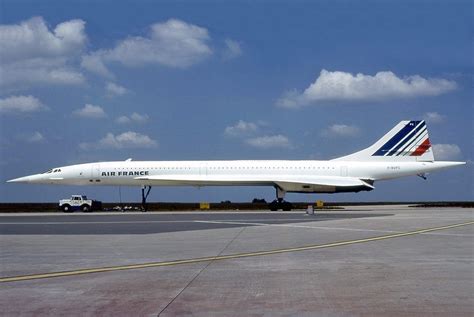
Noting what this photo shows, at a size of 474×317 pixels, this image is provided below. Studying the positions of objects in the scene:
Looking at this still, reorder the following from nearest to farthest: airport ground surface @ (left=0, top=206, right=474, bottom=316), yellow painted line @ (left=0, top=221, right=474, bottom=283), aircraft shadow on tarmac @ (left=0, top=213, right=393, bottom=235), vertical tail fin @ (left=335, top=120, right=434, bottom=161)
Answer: airport ground surface @ (left=0, top=206, right=474, bottom=316), yellow painted line @ (left=0, top=221, right=474, bottom=283), aircraft shadow on tarmac @ (left=0, top=213, right=393, bottom=235), vertical tail fin @ (left=335, top=120, right=434, bottom=161)

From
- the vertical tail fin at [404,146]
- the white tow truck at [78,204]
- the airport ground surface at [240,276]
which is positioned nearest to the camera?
the airport ground surface at [240,276]

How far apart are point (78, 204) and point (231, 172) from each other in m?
12.9

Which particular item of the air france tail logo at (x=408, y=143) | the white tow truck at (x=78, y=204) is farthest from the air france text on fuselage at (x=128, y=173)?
the air france tail logo at (x=408, y=143)

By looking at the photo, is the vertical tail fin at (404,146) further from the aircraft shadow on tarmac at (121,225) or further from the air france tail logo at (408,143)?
the aircraft shadow on tarmac at (121,225)

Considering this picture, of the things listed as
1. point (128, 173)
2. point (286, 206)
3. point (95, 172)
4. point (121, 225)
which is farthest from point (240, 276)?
point (95, 172)

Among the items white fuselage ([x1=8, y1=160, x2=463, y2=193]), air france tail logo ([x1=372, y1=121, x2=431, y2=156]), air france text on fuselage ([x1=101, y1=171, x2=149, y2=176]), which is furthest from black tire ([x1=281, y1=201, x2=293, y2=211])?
air france text on fuselage ([x1=101, y1=171, x2=149, y2=176])

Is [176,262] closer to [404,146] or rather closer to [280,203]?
[280,203]

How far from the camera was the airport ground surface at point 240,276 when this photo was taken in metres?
7.95

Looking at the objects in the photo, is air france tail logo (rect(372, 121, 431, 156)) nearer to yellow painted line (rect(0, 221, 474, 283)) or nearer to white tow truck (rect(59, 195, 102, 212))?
white tow truck (rect(59, 195, 102, 212))

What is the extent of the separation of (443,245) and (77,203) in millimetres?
39048

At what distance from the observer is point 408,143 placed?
52375 millimetres

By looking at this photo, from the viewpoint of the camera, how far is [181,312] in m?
7.58

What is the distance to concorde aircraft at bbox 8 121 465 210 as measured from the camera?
50.5 metres

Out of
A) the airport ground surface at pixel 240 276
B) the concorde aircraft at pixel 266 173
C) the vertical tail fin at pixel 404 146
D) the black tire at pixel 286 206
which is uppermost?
the vertical tail fin at pixel 404 146
